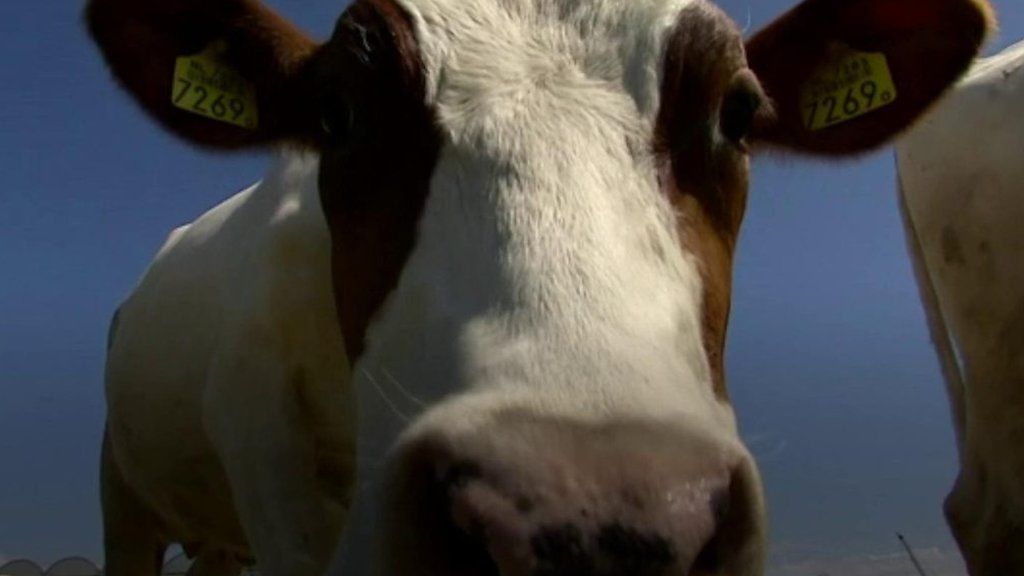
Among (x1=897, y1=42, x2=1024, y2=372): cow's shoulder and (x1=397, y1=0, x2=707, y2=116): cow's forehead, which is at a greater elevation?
(x1=397, y1=0, x2=707, y2=116): cow's forehead

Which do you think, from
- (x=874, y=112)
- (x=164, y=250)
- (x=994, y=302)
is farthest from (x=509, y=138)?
(x=164, y=250)

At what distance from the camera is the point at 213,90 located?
402 cm

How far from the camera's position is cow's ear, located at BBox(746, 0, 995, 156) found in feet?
13.4

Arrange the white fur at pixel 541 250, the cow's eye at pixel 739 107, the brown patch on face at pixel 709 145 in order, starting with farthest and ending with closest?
the cow's eye at pixel 739 107 → the brown patch on face at pixel 709 145 → the white fur at pixel 541 250

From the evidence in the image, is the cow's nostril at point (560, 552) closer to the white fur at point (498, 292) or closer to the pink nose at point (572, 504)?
the pink nose at point (572, 504)

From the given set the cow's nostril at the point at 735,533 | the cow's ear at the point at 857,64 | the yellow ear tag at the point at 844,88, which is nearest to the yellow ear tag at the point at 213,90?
the cow's ear at the point at 857,64

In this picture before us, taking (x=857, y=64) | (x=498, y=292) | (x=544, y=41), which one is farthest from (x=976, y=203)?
(x=498, y=292)

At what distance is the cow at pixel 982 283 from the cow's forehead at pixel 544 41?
2.09 metres

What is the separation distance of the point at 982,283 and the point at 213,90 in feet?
9.11

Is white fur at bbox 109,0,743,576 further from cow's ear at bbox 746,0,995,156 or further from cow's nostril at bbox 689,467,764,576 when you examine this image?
cow's ear at bbox 746,0,995,156

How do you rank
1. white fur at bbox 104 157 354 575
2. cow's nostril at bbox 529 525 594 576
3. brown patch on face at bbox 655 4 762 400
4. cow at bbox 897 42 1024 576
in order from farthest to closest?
cow at bbox 897 42 1024 576 → white fur at bbox 104 157 354 575 → brown patch on face at bbox 655 4 762 400 → cow's nostril at bbox 529 525 594 576

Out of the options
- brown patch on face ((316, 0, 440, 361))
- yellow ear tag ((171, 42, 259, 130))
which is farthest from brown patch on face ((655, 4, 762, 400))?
yellow ear tag ((171, 42, 259, 130))

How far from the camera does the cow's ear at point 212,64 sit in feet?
12.8

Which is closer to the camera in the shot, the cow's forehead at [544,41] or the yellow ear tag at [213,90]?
the cow's forehead at [544,41]
